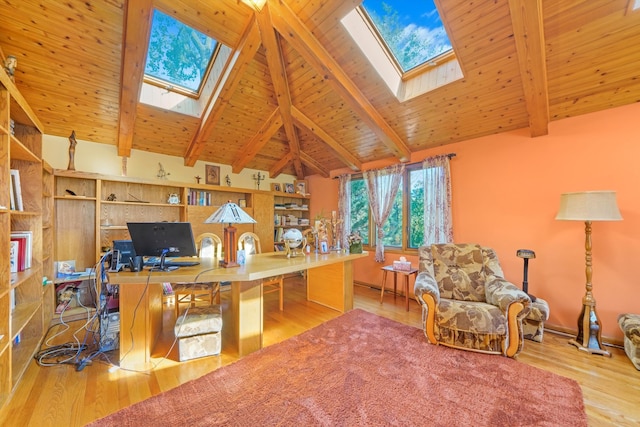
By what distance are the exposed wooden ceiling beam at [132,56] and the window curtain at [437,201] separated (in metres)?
3.52

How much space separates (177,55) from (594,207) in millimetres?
4488

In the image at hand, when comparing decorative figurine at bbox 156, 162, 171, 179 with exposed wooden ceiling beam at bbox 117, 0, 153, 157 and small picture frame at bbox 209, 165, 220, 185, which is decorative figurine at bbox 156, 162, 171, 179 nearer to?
small picture frame at bbox 209, 165, 220, 185

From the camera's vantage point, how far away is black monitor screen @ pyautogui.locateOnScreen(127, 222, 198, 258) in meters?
1.94

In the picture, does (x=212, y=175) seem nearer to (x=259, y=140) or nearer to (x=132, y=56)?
(x=259, y=140)

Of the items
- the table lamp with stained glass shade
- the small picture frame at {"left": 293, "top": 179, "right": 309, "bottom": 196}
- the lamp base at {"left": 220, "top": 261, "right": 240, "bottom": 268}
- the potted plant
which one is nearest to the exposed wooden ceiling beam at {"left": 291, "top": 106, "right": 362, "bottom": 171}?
the small picture frame at {"left": 293, "top": 179, "right": 309, "bottom": 196}

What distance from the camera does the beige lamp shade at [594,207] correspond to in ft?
6.93

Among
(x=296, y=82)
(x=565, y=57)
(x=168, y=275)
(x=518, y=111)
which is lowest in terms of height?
(x=168, y=275)

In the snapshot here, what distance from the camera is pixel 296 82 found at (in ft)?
10.2

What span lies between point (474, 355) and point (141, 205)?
446cm

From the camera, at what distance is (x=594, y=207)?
2.15 meters

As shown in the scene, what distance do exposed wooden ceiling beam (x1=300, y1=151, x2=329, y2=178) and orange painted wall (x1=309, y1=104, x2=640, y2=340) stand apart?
231 cm

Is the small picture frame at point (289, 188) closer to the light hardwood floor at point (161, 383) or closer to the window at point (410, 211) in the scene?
the window at point (410, 211)

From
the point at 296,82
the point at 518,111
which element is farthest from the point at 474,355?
the point at 296,82

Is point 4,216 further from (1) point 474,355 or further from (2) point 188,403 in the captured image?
(1) point 474,355
